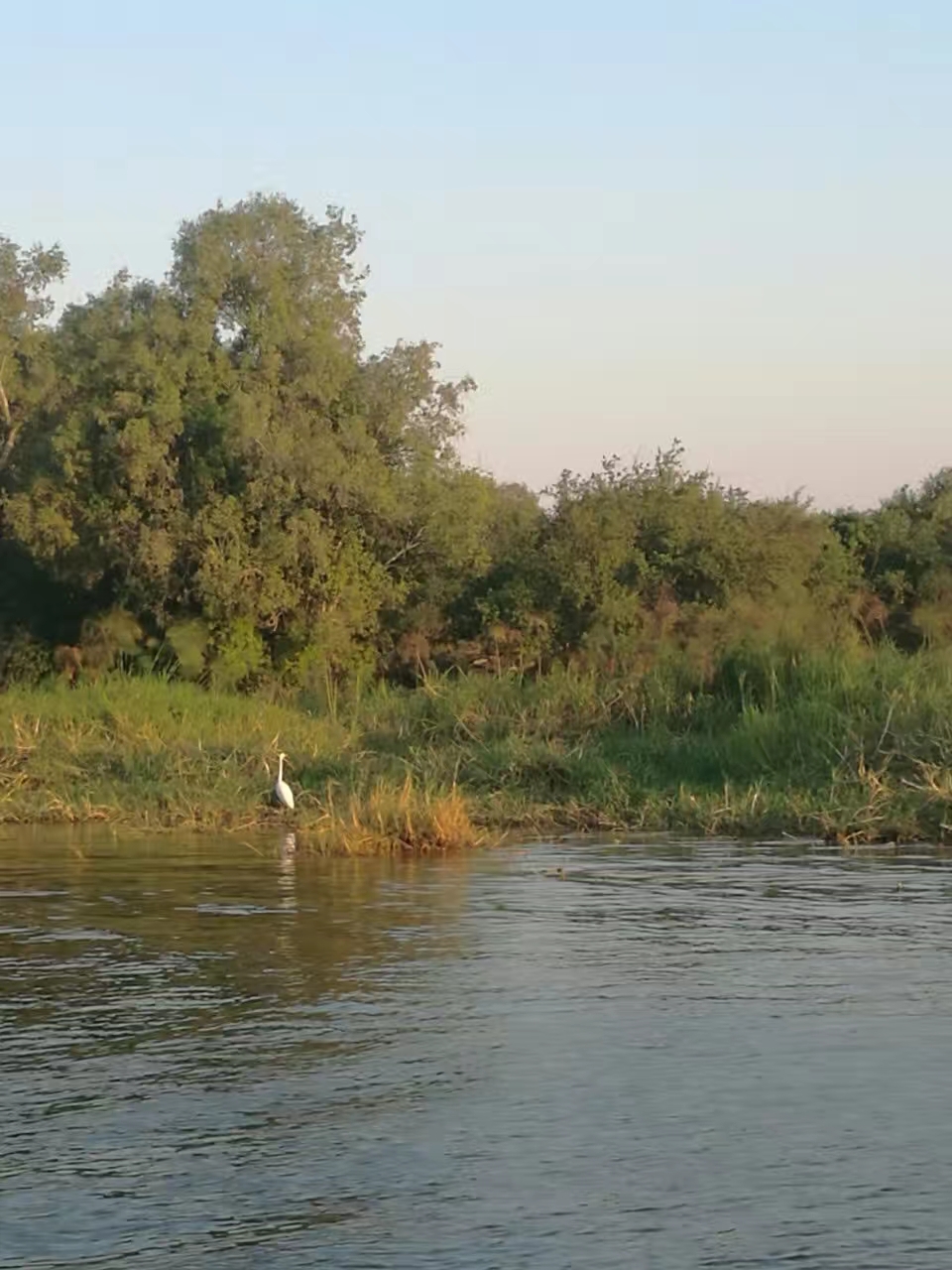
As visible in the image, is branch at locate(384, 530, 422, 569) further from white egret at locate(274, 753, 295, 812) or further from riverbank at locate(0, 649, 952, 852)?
white egret at locate(274, 753, 295, 812)

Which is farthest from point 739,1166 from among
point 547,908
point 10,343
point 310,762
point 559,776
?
point 10,343

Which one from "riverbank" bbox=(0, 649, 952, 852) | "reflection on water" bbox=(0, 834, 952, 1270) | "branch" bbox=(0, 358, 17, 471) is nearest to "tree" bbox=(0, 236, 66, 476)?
"branch" bbox=(0, 358, 17, 471)

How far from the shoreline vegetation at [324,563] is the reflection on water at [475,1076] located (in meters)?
9.31

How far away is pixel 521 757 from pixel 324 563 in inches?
378

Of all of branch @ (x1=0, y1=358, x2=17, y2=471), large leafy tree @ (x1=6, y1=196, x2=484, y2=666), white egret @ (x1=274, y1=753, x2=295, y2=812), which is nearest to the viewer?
white egret @ (x1=274, y1=753, x2=295, y2=812)

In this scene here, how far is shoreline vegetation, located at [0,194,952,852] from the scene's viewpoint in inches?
920

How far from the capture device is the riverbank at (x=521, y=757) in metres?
17.7

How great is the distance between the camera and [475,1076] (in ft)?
26.4

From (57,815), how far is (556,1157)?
1372cm

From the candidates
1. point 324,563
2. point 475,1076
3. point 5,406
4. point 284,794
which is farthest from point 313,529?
point 475,1076

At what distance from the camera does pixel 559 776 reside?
2047 centimetres

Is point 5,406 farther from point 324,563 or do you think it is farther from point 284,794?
point 284,794

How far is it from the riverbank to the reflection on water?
12.5ft

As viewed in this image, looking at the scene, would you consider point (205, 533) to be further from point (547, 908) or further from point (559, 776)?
point (547, 908)
